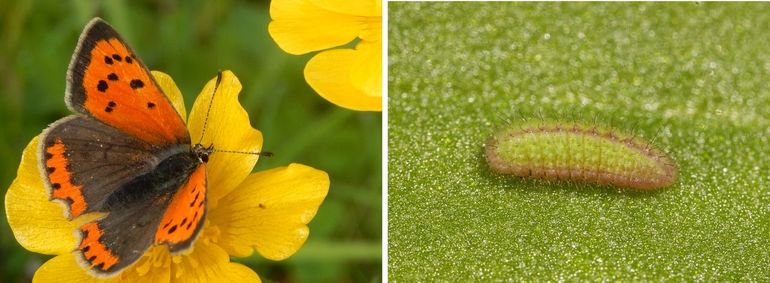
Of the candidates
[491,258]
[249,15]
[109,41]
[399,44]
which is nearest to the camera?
[109,41]

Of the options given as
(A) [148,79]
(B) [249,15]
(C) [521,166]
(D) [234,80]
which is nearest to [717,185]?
(C) [521,166]

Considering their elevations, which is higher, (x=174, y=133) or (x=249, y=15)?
(x=174, y=133)

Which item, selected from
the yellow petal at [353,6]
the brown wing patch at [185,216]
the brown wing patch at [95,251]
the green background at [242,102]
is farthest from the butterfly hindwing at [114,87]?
the green background at [242,102]

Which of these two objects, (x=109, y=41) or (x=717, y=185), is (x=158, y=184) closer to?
(x=109, y=41)

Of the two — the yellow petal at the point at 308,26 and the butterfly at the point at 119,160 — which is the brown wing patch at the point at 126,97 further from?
the yellow petal at the point at 308,26

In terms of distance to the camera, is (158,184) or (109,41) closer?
(109,41)

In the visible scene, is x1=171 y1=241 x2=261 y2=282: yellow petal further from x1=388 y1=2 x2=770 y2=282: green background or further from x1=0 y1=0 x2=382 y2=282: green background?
x1=0 y1=0 x2=382 y2=282: green background
